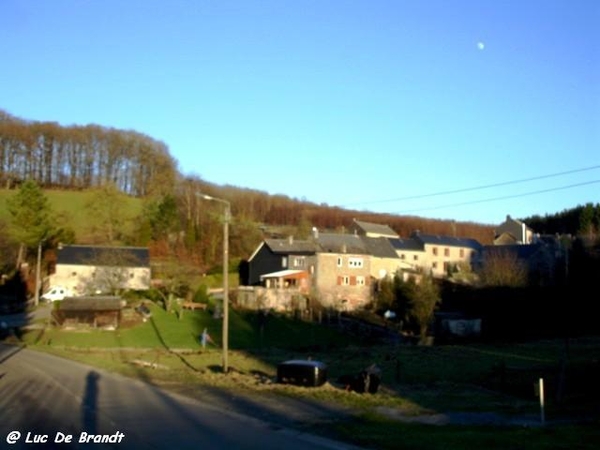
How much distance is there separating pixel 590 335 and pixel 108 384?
45098mm

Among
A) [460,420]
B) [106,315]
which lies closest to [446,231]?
[106,315]

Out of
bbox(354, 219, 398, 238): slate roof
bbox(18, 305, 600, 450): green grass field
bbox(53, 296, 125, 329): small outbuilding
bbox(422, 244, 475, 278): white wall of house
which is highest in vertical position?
bbox(354, 219, 398, 238): slate roof

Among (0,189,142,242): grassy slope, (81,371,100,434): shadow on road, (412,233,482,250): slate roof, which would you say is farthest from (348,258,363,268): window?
(81,371,100,434): shadow on road

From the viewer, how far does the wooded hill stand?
269 ft

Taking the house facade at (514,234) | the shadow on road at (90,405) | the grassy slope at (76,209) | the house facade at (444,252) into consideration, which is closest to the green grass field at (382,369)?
the shadow on road at (90,405)

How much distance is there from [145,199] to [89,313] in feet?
123

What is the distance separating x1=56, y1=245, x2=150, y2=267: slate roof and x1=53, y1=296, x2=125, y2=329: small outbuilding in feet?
31.3

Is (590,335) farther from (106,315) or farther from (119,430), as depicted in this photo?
(119,430)

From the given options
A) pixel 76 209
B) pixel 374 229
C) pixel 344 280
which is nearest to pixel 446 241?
pixel 374 229

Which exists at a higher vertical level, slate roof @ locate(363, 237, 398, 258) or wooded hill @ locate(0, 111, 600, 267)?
wooded hill @ locate(0, 111, 600, 267)

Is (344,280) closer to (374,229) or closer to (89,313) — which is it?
(89,313)

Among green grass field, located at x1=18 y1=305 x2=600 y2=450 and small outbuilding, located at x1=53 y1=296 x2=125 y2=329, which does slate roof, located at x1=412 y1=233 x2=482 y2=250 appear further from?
small outbuilding, located at x1=53 y1=296 x2=125 y2=329

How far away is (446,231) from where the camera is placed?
135m

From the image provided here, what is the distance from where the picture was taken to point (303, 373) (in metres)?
24.9
